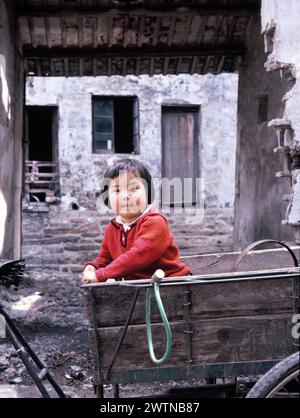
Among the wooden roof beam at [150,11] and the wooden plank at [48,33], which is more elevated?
the wooden roof beam at [150,11]

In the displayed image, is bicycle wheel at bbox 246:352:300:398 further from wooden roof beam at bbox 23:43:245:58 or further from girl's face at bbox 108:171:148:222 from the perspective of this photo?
wooden roof beam at bbox 23:43:245:58

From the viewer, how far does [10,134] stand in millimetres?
6773

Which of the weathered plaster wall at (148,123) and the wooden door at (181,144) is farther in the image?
the wooden door at (181,144)

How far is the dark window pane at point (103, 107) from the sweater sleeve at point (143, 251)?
41.5ft

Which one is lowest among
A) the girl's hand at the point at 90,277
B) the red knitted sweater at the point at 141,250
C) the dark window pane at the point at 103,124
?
the girl's hand at the point at 90,277

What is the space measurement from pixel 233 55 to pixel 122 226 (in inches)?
215

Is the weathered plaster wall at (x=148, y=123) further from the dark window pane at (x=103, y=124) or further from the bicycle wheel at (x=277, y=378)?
the bicycle wheel at (x=277, y=378)

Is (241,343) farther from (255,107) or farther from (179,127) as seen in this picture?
(179,127)

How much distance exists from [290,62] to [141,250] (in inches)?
113

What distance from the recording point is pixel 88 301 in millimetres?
2535

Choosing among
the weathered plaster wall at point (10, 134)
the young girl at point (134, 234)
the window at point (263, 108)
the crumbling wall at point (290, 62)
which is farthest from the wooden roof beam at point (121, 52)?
the young girl at point (134, 234)

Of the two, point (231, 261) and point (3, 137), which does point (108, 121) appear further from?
point (231, 261)

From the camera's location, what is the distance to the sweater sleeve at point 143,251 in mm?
2844

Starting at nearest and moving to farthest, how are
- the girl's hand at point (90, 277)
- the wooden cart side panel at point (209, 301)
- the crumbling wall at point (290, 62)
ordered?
the wooden cart side panel at point (209, 301)
the girl's hand at point (90, 277)
the crumbling wall at point (290, 62)
